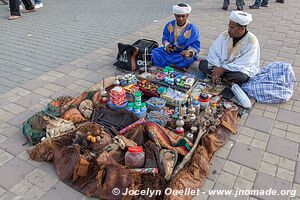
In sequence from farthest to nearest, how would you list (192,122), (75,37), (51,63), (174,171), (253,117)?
1. (75,37)
2. (51,63)
3. (253,117)
4. (192,122)
5. (174,171)

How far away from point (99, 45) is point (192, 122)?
3556 mm

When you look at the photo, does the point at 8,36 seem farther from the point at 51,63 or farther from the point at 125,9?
the point at 125,9

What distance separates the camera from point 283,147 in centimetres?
347

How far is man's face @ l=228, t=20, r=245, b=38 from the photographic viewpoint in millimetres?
4302

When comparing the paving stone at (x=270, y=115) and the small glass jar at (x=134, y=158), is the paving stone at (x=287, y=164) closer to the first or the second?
the paving stone at (x=270, y=115)

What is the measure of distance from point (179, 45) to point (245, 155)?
242 cm

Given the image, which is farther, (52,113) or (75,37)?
(75,37)

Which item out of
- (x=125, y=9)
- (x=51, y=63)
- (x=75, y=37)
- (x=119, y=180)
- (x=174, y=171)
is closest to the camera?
(x=119, y=180)

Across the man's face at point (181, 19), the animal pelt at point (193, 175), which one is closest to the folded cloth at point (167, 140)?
the animal pelt at point (193, 175)

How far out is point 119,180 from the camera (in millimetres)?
2781

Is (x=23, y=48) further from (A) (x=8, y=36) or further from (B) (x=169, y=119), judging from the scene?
(B) (x=169, y=119)

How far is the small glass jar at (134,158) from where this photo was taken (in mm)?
2990

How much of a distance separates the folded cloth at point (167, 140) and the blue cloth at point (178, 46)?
2.08m

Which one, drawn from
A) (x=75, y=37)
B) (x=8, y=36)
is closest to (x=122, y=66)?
(x=75, y=37)
